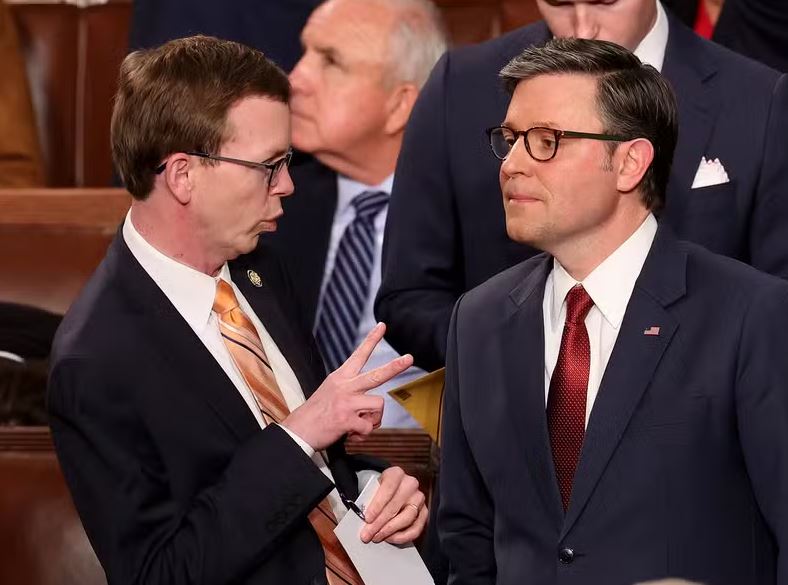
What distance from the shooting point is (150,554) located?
6.08ft

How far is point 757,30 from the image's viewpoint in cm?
303

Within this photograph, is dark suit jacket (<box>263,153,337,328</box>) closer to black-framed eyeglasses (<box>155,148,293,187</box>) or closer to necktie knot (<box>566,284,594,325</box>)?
black-framed eyeglasses (<box>155,148,293,187</box>)

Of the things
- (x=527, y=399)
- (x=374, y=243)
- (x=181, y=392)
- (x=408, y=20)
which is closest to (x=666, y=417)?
(x=527, y=399)

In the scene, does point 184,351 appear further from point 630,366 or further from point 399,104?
point 399,104

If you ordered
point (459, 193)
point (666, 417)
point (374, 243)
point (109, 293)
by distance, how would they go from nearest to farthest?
point (666, 417), point (109, 293), point (459, 193), point (374, 243)

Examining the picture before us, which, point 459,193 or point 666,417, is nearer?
point 666,417

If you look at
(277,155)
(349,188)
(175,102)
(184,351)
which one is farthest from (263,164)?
(349,188)

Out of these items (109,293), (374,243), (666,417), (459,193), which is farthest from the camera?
(374,243)

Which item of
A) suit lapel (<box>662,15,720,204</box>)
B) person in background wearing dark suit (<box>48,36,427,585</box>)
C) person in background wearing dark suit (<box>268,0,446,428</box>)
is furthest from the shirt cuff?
person in background wearing dark suit (<box>268,0,446,428</box>)

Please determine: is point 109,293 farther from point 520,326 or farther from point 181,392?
point 520,326

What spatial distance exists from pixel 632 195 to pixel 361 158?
1.22 metres

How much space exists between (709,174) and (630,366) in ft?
1.73

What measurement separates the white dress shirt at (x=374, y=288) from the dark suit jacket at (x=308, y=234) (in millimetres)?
13

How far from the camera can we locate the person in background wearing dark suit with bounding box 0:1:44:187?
3436 millimetres
